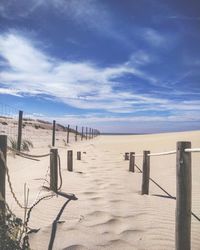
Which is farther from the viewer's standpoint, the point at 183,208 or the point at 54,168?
the point at 54,168

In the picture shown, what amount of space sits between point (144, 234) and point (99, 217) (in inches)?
34.5

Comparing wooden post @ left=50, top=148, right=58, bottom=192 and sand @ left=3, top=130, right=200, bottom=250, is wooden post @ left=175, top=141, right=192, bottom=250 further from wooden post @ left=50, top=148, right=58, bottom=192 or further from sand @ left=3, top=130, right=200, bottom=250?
wooden post @ left=50, top=148, right=58, bottom=192

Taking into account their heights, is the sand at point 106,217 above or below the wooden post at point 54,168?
below

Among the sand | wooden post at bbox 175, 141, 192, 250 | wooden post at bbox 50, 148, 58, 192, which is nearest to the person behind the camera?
wooden post at bbox 175, 141, 192, 250

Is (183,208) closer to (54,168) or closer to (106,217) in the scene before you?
(106,217)

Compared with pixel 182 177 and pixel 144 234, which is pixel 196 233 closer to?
pixel 144 234

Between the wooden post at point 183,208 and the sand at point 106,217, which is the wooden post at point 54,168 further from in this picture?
the wooden post at point 183,208

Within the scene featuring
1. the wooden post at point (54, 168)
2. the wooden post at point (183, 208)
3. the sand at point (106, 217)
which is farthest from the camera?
the wooden post at point (54, 168)

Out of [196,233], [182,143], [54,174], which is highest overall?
[182,143]

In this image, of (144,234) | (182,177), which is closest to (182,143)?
(182,177)

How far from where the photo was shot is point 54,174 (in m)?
6.81

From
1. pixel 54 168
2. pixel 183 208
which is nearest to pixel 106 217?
pixel 183 208

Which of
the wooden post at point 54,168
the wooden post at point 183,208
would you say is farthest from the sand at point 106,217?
the wooden post at point 183,208

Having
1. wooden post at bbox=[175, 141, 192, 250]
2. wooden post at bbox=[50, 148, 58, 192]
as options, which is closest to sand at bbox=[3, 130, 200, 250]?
wooden post at bbox=[50, 148, 58, 192]
